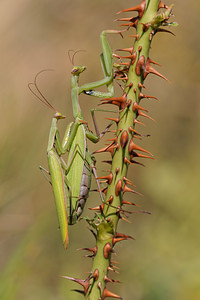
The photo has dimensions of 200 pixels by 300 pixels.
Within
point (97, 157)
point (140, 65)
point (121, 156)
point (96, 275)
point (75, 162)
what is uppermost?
point (140, 65)

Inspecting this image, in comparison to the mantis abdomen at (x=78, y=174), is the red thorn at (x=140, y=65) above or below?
above

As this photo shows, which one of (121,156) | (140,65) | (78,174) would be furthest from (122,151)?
(78,174)

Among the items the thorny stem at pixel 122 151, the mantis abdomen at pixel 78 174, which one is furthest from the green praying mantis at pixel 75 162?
the thorny stem at pixel 122 151

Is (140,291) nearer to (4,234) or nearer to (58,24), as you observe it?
(4,234)

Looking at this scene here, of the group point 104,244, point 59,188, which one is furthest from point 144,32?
point 59,188

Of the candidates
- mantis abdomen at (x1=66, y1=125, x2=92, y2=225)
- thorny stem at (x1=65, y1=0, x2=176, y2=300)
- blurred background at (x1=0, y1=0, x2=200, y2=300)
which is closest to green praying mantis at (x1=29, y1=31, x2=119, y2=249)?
mantis abdomen at (x1=66, y1=125, x2=92, y2=225)

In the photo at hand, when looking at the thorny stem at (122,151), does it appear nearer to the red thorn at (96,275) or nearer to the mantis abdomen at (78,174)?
the red thorn at (96,275)

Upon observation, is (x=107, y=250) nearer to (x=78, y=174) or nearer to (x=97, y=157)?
(x=78, y=174)

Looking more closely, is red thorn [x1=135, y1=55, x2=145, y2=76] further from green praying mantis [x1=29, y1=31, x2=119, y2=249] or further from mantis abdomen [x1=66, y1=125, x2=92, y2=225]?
mantis abdomen [x1=66, y1=125, x2=92, y2=225]

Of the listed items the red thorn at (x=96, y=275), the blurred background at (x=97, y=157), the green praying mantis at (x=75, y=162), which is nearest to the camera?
the red thorn at (x=96, y=275)
